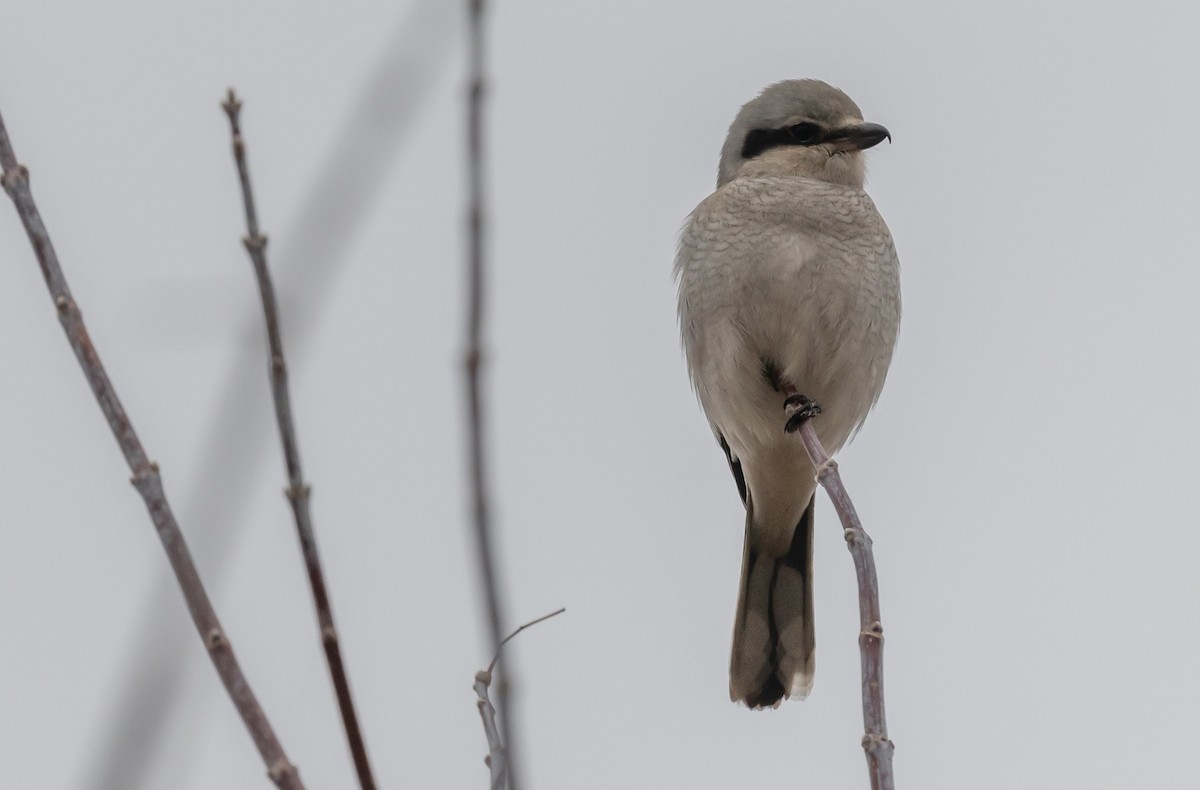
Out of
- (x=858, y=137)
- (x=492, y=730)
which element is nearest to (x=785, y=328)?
(x=858, y=137)

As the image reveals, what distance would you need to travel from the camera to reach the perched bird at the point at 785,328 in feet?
13.1

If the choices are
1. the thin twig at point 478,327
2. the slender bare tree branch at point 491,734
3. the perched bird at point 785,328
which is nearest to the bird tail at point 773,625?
the perched bird at point 785,328

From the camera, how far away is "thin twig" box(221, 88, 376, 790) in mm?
1209

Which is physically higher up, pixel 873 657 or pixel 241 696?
pixel 873 657

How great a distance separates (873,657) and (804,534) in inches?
107

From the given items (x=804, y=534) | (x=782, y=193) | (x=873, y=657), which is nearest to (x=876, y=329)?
(x=782, y=193)

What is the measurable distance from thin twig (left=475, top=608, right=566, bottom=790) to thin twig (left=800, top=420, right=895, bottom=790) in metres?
0.43

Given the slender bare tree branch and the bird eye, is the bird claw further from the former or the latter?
the slender bare tree branch

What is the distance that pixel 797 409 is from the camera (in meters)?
3.83

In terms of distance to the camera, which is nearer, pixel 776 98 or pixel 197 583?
pixel 197 583

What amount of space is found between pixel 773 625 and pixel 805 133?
5.12 ft

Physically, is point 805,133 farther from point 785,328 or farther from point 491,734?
point 491,734

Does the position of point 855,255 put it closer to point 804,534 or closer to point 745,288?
point 745,288

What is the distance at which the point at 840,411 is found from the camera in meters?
4.21
